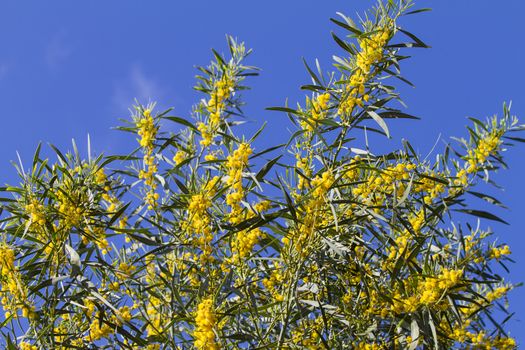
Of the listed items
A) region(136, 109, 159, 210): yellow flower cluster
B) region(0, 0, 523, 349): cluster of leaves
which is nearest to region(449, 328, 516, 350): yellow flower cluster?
region(0, 0, 523, 349): cluster of leaves

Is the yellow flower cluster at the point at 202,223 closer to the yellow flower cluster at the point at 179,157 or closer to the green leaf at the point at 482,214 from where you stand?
the yellow flower cluster at the point at 179,157

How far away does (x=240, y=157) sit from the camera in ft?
9.77

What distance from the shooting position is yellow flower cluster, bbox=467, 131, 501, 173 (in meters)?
3.58

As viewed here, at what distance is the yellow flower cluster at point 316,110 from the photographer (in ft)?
10.8

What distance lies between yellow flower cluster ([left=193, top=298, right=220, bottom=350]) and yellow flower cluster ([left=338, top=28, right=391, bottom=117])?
1153mm

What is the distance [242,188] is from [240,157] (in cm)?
17

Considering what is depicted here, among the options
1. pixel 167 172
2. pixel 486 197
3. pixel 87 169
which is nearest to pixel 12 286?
pixel 87 169

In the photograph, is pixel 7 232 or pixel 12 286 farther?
pixel 7 232

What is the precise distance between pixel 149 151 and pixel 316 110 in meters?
0.80

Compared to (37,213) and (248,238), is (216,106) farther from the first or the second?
(37,213)

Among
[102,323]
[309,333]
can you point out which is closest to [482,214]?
[309,333]

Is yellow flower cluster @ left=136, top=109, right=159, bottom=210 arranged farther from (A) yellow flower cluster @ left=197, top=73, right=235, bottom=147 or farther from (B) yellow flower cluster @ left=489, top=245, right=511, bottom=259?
(B) yellow flower cluster @ left=489, top=245, right=511, bottom=259

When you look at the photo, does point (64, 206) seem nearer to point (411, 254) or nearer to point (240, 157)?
point (240, 157)

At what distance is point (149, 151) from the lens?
3436 mm
